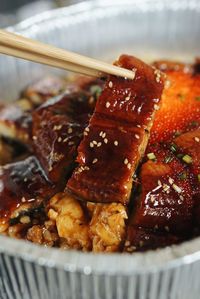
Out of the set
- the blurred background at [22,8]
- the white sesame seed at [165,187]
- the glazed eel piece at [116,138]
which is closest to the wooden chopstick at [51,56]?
the glazed eel piece at [116,138]

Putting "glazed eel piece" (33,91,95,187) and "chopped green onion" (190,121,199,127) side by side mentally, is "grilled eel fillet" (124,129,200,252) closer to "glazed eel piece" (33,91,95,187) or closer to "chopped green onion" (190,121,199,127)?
"chopped green onion" (190,121,199,127)

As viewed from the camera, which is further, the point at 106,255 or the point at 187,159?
the point at 187,159

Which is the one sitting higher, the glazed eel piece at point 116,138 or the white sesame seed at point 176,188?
the glazed eel piece at point 116,138

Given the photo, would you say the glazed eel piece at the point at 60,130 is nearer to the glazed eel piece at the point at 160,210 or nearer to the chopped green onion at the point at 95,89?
the chopped green onion at the point at 95,89

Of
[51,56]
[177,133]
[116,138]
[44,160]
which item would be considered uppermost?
[51,56]

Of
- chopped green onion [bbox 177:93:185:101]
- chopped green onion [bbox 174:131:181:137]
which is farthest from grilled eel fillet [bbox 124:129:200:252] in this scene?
chopped green onion [bbox 177:93:185:101]

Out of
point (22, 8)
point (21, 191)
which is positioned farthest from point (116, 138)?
point (22, 8)

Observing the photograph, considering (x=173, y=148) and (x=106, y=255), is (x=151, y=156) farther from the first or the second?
(x=106, y=255)
